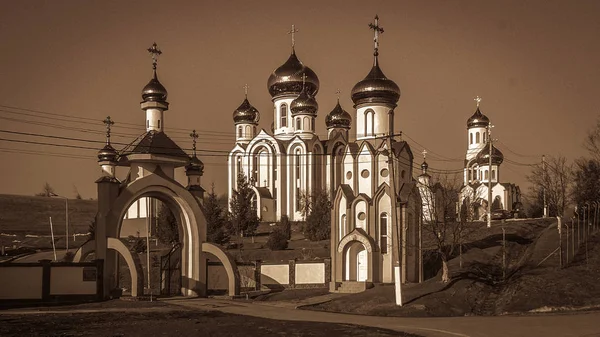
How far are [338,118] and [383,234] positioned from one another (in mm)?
41898

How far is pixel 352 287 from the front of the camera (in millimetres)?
33938

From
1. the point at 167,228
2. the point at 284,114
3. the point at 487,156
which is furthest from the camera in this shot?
the point at 487,156

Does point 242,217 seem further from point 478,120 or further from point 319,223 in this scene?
point 478,120

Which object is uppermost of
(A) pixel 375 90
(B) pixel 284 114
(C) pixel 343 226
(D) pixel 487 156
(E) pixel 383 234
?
(B) pixel 284 114

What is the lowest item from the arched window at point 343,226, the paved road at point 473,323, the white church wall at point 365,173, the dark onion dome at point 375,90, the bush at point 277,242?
the paved road at point 473,323

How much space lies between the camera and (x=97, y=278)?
31.2m

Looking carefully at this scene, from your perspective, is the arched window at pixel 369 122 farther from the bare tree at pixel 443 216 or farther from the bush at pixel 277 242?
the bush at pixel 277 242

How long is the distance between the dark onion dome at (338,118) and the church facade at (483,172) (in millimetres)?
13586

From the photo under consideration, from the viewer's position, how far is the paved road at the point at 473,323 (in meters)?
19.3

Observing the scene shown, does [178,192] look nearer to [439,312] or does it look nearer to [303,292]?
[303,292]

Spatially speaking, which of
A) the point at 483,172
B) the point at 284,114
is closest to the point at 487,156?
the point at 483,172

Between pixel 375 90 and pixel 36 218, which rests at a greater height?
pixel 375 90

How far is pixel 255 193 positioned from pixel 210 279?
A: 34340 millimetres

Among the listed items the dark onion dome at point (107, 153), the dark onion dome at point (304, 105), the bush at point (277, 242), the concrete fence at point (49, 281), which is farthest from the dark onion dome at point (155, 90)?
the dark onion dome at point (304, 105)
